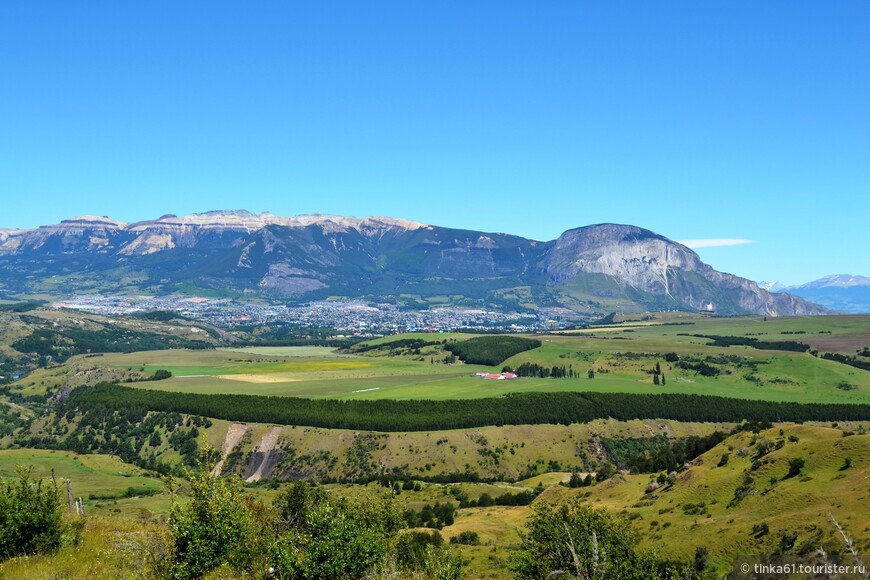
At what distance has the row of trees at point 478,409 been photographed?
516ft

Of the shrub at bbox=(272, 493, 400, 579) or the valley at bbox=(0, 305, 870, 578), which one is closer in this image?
the shrub at bbox=(272, 493, 400, 579)

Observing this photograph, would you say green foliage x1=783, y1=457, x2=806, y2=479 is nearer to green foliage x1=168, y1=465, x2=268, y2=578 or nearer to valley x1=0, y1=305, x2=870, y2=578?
valley x1=0, y1=305, x2=870, y2=578

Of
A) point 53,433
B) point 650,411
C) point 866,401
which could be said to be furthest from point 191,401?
point 866,401

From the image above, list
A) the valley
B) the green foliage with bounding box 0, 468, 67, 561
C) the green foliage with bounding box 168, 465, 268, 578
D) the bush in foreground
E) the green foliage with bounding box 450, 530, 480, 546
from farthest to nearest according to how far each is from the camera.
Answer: the green foliage with bounding box 450, 530, 480, 546, the valley, the bush in foreground, the green foliage with bounding box 0, 468, 67, 561, the green foliage with bounding box 168, 465, 268, 578

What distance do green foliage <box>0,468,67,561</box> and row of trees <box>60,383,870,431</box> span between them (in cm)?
12185

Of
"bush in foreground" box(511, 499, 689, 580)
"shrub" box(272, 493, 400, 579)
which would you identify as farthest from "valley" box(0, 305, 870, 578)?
"bush in foreground" box(511, 499, 689, 580)

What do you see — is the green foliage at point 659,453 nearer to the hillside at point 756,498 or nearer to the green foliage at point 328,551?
the hillside at point 756,498

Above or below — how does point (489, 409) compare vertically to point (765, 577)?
below

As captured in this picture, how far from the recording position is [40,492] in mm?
32656

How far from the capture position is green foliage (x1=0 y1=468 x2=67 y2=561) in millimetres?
30109

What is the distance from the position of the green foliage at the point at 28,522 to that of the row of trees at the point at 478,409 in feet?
400

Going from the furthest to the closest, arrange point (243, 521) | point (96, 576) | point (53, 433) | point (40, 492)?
point (53, 433)
point (40, 492)
point (243, 521)
point (96, 576)

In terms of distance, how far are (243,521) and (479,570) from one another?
34.0 meters

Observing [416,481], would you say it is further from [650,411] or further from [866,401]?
[866,401]
